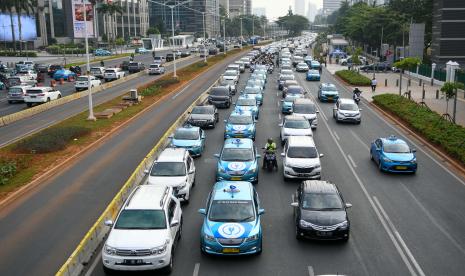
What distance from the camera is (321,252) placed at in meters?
16.1

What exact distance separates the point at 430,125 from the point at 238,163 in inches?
662

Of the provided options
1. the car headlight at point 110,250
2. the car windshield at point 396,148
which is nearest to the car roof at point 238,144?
the car windshield at point 396,148

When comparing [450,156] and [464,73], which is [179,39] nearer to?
[464,73]

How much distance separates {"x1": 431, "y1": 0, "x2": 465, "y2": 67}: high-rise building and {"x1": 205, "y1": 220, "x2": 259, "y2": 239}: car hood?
6052cm

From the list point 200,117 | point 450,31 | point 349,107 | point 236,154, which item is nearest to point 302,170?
point 236,154

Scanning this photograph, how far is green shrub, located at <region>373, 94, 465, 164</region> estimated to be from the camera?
2834cm

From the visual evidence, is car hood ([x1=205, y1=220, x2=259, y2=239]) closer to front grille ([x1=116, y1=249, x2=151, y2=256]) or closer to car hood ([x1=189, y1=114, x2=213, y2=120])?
front grille ([x1=116, y1=249, x2=151, y2=256])

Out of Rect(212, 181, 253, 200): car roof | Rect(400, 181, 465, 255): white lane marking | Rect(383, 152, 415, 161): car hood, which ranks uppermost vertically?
Rect(212, 181, 253, 200): car roof

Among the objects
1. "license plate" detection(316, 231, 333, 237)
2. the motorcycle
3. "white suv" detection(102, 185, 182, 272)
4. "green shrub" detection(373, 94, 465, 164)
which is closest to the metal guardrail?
"white suv" detection(102, 185, 182, 272)

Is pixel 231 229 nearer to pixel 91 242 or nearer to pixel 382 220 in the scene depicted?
pixel 91 242

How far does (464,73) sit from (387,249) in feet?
150

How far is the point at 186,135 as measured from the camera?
28375 mm

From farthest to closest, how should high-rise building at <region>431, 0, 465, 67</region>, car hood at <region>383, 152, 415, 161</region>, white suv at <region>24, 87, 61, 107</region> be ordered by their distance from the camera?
high-rise building at <region>431, 0, 465, 67</region>, white suv at <region>24, 87, 61, 107</region>, car hood at <region>383, 152, 415, 161</region>

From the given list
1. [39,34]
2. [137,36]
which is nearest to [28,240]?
[39,34]
